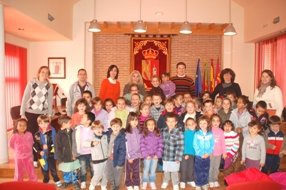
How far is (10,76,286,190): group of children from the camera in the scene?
4.44 metres

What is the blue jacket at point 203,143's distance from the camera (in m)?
4.52

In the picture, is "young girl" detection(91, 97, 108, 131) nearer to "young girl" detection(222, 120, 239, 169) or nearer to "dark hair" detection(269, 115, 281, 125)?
"young girl" detection(222, 120, 239, 169)

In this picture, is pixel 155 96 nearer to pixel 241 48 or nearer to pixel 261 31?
pixel 261 31

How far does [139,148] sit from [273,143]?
2.10 metres

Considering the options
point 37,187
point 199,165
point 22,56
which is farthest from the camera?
point 22,56

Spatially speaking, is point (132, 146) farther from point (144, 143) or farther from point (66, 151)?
point (66, 151)

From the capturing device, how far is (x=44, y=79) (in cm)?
502

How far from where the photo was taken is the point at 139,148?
4555mm

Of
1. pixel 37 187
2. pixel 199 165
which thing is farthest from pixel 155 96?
pixel 37 187

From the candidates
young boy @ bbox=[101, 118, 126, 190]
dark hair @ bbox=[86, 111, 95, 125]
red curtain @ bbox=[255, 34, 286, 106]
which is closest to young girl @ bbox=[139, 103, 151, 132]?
young boy @ bbox=[101, 118, 126, 190]

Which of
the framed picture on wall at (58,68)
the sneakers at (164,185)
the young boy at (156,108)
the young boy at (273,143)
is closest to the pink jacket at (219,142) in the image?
the young boy at (273,143)

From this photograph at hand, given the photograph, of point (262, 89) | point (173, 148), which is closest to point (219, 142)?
point (173, 148)

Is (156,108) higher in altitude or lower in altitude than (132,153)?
higher

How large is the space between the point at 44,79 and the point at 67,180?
5.39ft
